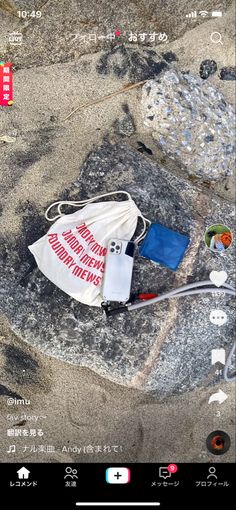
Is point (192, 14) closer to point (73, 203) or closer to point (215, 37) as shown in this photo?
point (215, 37)

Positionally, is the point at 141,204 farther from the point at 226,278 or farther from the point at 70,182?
the point at 226,278

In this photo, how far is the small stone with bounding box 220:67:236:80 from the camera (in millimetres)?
2768

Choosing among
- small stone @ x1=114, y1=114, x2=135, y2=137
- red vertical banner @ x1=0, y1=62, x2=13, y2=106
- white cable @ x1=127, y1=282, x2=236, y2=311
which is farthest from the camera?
small stone @ x1=114, y1=114, x2=135, y2=137

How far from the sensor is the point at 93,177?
8.42ft

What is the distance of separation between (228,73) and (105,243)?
123 cm

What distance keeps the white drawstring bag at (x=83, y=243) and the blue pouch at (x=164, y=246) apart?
2.0 inches

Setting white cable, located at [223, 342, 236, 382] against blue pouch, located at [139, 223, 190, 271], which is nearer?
blue pouch, located at [139, 223, 190, 271]

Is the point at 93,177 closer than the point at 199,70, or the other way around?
the point at 93,177

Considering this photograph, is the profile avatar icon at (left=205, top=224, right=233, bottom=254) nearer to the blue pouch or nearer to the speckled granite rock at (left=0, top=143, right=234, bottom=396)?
the speckled granite rock at (left=0, top=143, right=234, bottom=396)
